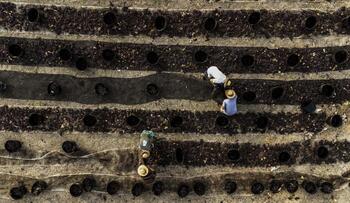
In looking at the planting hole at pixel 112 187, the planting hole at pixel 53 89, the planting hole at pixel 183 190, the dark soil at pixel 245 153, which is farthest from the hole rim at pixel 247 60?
the planting hole at pixel 53 89

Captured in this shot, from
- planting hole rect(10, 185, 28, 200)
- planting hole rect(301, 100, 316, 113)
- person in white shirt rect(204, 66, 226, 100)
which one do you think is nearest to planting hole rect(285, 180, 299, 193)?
planting hole rect(301, 100, 316, 113)

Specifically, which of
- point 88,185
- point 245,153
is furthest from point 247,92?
point 88,185

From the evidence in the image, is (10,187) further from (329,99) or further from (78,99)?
(329,99)

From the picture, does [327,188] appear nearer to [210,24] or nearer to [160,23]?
[210,24]

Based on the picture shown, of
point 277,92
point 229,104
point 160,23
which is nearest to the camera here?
point 229,104

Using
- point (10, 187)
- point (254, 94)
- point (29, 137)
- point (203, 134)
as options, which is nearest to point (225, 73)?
point (254, 94)

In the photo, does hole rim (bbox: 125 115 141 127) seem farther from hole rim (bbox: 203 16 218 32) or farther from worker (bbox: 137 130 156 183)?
hole rim (bbox: 203 16 218 32)

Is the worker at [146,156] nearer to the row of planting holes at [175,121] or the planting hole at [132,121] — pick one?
the planting hole at [132,121]
